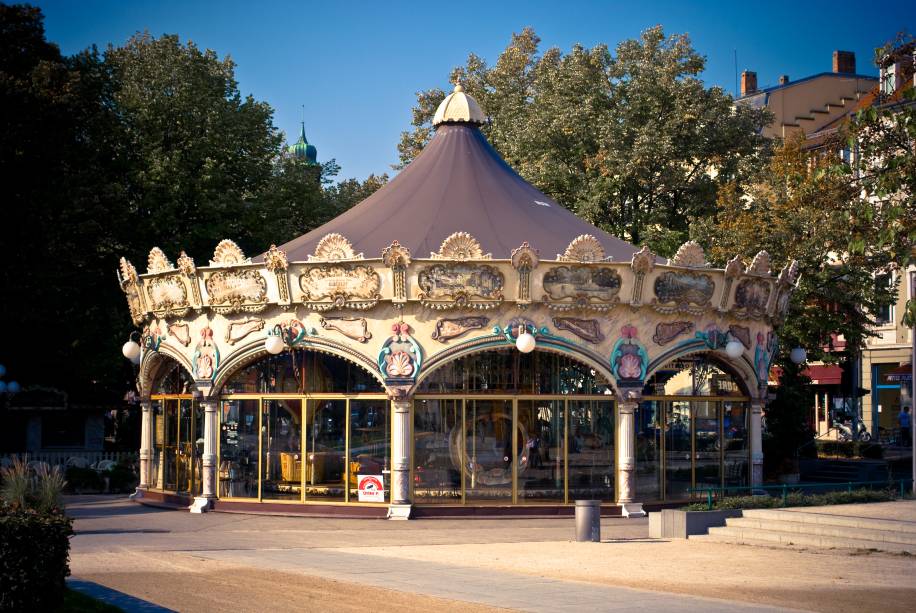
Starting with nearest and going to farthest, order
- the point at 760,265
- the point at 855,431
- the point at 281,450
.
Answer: the point at 281,450, the point at 760,265, the point at 855,431

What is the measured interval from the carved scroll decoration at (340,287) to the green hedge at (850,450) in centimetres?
2335

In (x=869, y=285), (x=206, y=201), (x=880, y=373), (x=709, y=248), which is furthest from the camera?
(x=880, y=373)

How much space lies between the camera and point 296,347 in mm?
26141

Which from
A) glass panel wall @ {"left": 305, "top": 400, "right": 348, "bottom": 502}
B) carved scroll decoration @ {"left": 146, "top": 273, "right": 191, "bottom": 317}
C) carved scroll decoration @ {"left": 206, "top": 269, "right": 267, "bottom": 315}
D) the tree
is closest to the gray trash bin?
glass panel wall @ {"left": 305, "top": 400, "right": 348, "bottom": 502}

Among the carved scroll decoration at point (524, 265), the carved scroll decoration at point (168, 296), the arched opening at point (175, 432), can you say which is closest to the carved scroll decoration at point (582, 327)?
the carved scroll decoration at point (524, 265)

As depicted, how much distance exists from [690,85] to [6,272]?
2451 centimetres

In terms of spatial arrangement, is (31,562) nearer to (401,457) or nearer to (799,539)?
(401,457)

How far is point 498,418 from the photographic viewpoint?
25.5m

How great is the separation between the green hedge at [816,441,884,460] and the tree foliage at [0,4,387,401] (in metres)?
21.0

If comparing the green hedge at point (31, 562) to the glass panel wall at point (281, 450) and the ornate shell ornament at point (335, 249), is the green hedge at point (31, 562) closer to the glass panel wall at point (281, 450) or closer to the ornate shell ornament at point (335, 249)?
the ornate shell ornament at point (335, 249)

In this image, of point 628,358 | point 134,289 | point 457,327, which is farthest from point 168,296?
point 628,358

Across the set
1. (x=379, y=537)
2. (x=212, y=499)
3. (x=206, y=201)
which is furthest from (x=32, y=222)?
(x=379, y=537)

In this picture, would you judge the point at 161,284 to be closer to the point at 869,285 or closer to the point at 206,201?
the point at 206,201

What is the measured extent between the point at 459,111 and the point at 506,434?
30.3ft
